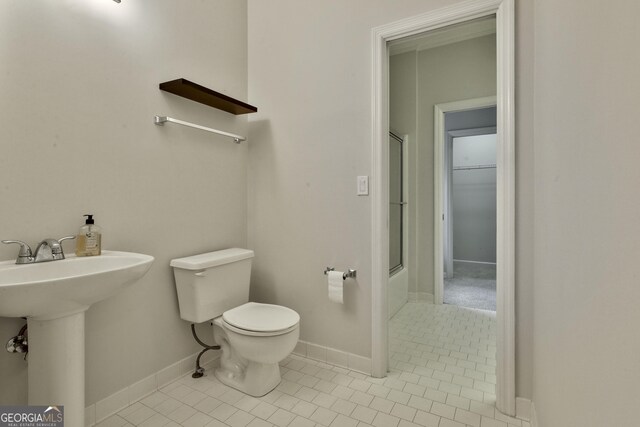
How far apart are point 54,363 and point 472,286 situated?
411 cm

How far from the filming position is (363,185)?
1969 mm

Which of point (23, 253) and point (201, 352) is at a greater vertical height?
point (23, 253)

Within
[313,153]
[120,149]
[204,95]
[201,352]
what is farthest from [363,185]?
[201,352]

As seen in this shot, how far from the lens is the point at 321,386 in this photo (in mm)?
1862

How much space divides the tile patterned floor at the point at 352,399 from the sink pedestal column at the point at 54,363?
44 cm

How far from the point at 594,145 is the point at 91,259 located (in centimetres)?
173

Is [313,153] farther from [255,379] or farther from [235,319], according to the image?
[255,379]

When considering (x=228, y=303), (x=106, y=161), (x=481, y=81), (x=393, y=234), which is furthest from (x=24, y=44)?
(x=481, y=81)

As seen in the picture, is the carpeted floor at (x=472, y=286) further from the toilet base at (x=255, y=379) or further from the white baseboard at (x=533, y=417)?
the toilet base at (x=255, y=379)

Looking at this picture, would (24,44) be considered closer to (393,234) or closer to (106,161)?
(106,161)

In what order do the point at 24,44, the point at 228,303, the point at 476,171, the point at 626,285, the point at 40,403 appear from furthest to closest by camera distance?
the point at 476,171 → the point at 228,303 → the point at 24,44 → the point at 40,403 → the point at 626,285

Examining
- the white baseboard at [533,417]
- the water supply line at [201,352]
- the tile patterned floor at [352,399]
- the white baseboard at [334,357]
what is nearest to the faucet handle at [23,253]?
the tile patterned floor at [352,399]

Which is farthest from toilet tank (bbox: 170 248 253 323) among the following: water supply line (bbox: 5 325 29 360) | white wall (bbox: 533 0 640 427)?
white wall (bbox: 533 0 640 427)

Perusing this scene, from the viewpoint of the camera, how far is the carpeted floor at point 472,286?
11.1 feet
